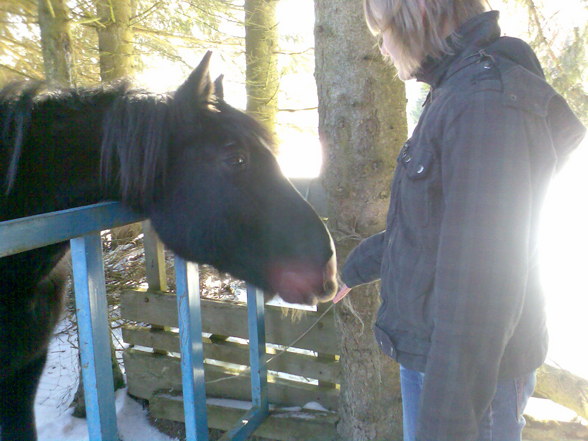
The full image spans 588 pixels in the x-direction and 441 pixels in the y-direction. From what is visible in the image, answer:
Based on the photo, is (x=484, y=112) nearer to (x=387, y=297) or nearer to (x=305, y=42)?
(x=387, y=297)

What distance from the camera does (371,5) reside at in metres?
1.33

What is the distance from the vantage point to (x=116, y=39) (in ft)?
15.6

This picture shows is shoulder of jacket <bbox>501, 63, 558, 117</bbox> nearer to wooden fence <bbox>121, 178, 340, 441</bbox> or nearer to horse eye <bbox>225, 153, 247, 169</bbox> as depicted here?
horse eye <bbox>225, 153, 247, 169</bbox>

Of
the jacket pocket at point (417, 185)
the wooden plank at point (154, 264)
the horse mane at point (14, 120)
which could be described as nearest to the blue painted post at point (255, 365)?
the wooden plank at point (154, 264)

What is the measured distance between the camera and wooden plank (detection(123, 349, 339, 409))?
125 inches

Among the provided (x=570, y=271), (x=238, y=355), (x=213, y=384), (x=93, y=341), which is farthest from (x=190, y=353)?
(x=570, y=271)

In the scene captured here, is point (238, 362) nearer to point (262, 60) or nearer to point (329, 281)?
point (329, 281)

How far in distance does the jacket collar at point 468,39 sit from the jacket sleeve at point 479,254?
22 cm

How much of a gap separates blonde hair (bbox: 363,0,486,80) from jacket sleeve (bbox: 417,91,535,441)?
0.30m

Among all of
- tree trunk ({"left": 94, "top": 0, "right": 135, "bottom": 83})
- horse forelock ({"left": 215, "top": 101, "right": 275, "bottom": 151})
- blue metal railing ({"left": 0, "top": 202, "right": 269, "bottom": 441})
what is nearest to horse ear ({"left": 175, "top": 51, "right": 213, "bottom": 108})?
horse forelock ({"left": 215, "top": 101, "right": 275, "bottom": 151})

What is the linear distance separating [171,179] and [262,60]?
516 cm

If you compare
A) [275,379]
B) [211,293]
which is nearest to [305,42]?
[211,293]

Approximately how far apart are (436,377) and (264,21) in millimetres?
6568

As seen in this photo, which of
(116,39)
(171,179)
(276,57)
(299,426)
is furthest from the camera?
(276,57)
